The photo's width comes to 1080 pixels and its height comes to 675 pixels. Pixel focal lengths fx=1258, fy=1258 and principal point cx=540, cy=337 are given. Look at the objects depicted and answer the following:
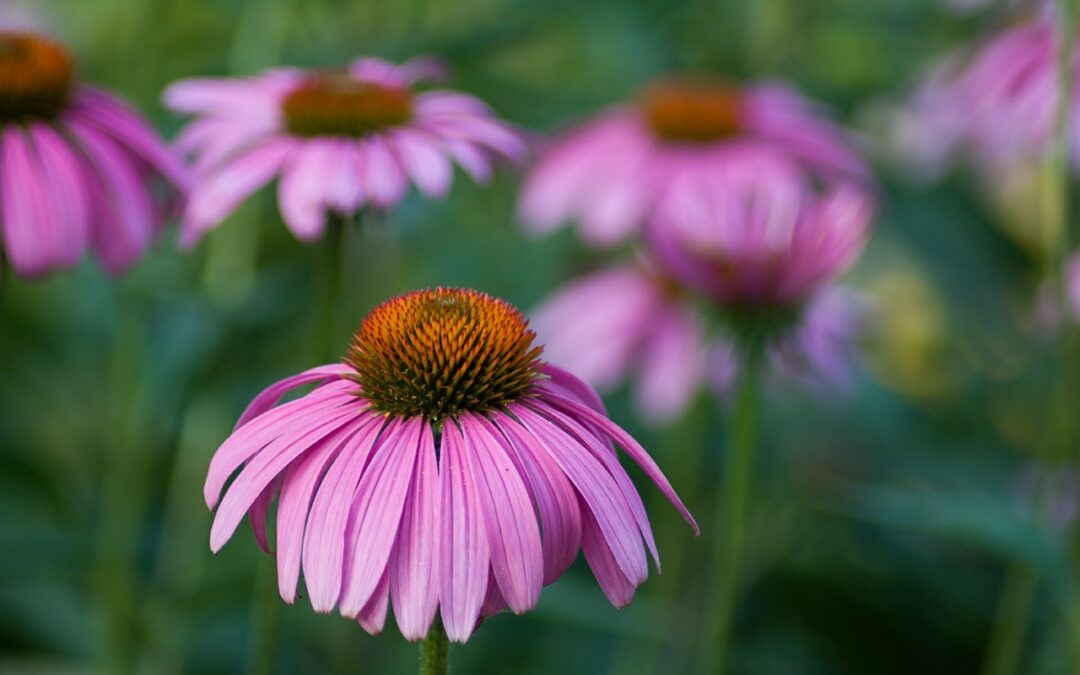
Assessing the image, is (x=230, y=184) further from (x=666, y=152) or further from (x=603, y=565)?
(x=666, y=152)

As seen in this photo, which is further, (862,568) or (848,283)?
(848,283)

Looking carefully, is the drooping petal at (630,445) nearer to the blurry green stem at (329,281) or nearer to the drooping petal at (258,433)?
the drooping petal at (258,433)

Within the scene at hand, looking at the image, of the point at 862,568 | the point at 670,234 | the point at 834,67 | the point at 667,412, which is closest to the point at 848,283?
the point at 834,67

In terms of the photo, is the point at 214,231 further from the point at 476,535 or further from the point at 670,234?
the point at 476,535

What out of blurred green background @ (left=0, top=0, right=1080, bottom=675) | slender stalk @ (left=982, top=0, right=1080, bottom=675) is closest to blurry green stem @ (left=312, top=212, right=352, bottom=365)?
blurred green background @ (left=0, top=0, right=1080, bottom=675)

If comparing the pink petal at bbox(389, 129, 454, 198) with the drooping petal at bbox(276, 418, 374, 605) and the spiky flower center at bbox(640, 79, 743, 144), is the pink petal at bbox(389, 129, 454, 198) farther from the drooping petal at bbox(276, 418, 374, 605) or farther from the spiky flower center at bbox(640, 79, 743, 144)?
the spiky flower center at bbox(640, 79, 743, 144)

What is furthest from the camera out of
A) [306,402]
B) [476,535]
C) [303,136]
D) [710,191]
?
[710,191]
